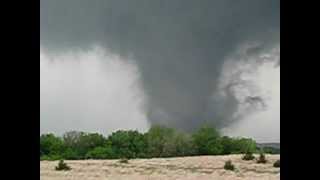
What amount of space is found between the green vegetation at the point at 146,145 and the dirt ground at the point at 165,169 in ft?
0.46

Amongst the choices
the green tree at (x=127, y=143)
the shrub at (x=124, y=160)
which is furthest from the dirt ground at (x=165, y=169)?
the green tree at (x=127, y=143)

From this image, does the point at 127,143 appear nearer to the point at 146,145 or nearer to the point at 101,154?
the point at 146,145

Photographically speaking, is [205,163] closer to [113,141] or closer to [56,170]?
[113,141]

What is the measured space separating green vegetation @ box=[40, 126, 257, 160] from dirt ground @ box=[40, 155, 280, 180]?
140 mm

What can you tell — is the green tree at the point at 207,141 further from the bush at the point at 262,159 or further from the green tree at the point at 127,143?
the green tree at the point at 127,143

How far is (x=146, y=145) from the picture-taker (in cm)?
1134

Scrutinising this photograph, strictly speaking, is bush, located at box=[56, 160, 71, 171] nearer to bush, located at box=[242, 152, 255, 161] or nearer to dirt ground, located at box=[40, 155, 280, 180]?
dirt ground, located at box=[40, 155, 280, 180]

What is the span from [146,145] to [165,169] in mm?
863

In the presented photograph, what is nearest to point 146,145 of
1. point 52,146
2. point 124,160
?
point 124,160

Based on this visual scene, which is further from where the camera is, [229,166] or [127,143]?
[127,143]

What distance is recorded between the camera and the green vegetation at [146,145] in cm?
1097

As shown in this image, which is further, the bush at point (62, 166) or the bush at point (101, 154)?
the bush at point (101, 154)

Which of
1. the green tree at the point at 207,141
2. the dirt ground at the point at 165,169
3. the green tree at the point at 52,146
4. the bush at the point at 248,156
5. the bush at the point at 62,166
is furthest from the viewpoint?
the green tree at the point at 207,141
